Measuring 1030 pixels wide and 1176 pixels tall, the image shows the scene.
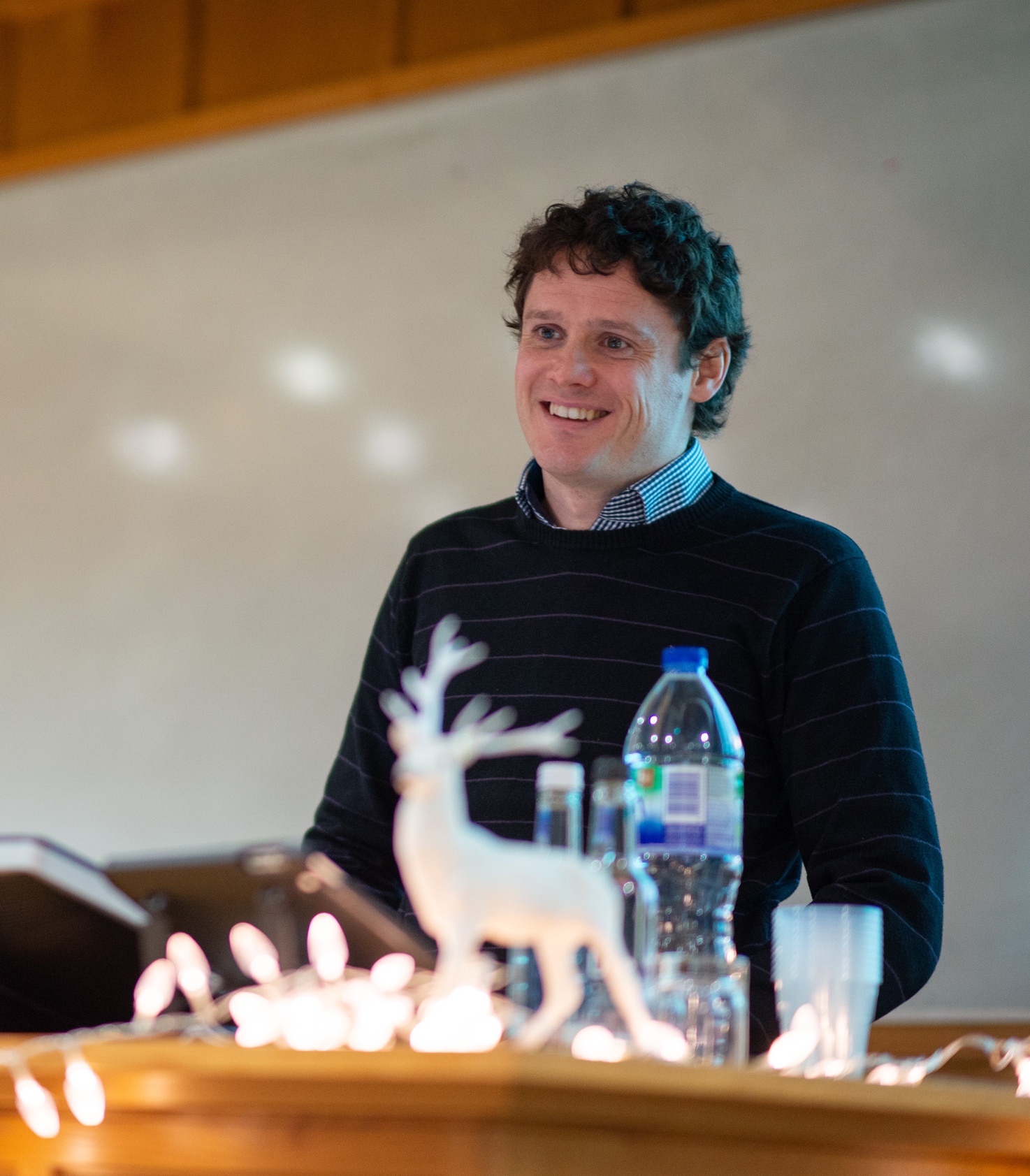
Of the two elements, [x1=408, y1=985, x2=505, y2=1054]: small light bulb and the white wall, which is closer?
[x1=408, y1=985, x2=505, y2=1054]: small light bulb

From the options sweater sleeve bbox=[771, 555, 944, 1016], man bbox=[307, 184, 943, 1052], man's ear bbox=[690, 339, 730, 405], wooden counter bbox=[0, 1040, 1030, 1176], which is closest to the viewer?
wooden counter bbox=[0, 1040, 1030, 1176]

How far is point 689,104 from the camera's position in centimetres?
318

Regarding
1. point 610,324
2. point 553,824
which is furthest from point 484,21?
point 553,824

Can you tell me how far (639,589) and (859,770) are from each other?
0.37 m

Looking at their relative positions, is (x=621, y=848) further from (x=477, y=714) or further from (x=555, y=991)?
(x=477, y=714)

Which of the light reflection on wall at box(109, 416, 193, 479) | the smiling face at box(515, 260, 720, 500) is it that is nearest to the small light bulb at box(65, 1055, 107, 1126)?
the smiling face at box(515, 260, 720, 500)

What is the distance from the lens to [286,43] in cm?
382

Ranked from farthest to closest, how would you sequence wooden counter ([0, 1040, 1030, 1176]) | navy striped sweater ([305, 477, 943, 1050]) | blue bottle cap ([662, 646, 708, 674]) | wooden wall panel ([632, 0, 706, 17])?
1. wooden wall panel ([632, 0, 706, 17])
2. navy striped sweater ([305, 477, 943, 1050])
3. blue bottle cap ([662, 646, 708, 674])
4. wooden counter ([0, 1040, 1030, 1176])

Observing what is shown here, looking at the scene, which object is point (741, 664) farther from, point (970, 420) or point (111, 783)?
point (111, 783)

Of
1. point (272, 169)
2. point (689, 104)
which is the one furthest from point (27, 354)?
point (689, 104)

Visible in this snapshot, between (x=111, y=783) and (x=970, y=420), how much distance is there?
2152 millimetres

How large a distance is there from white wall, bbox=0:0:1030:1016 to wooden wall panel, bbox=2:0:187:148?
0.19 meters

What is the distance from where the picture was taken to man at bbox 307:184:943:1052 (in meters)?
1.60

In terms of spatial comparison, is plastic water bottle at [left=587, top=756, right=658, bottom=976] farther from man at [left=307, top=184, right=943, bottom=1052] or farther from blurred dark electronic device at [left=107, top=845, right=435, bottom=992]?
man at [left=307, top=184, right=943, bottom=1052]
